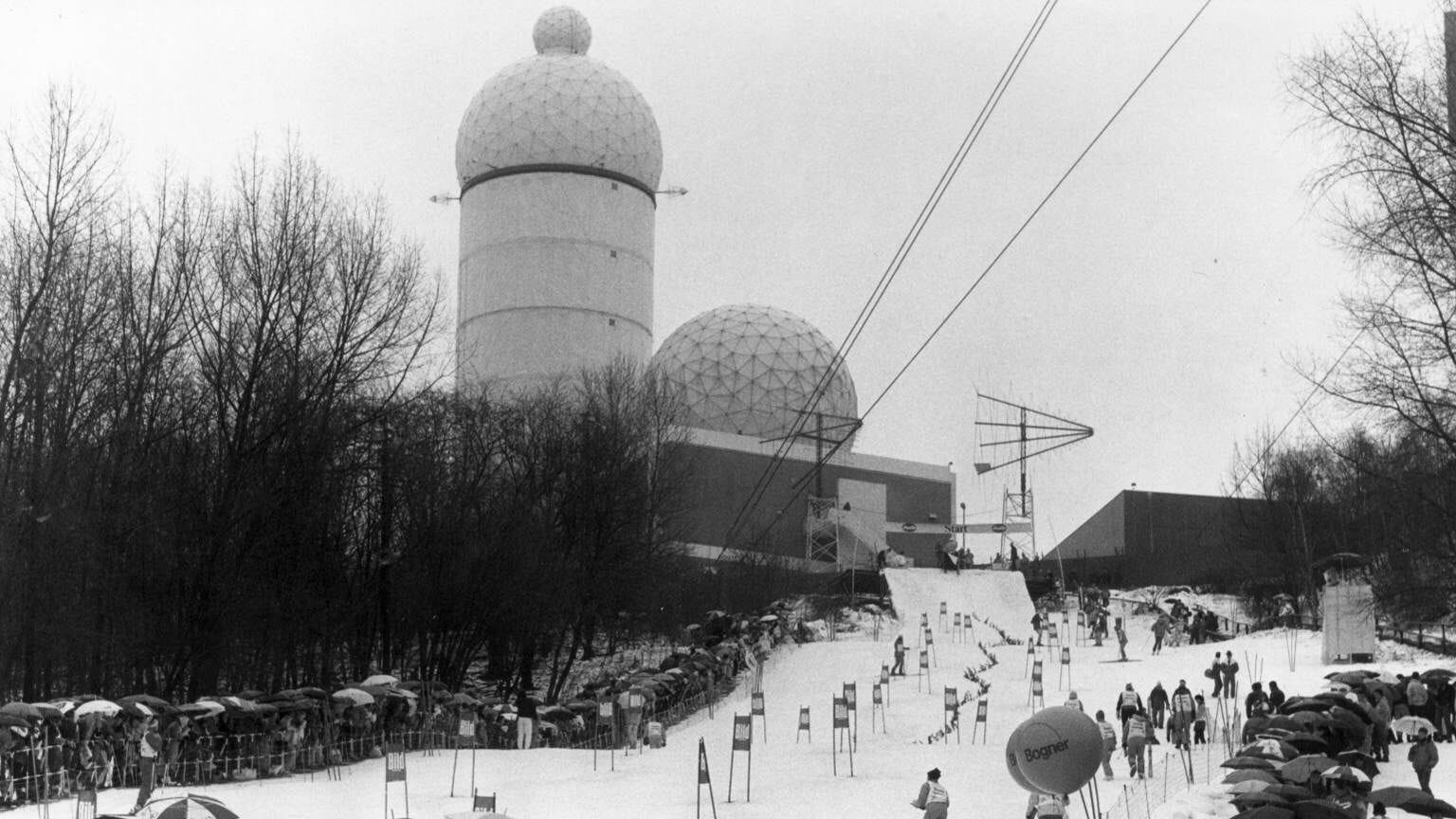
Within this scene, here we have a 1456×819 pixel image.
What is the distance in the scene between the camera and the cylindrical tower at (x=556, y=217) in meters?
75.7

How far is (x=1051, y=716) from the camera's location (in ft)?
58.0

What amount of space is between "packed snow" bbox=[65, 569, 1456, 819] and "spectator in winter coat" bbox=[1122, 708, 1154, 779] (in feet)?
0.89

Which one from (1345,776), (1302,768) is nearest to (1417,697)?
(1302,768)

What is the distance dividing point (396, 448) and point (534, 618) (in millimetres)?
6130

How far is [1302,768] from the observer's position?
1956 cm

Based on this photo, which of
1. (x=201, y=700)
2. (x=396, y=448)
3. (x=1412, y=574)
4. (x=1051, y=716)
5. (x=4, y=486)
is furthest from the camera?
(x=396, y=448)

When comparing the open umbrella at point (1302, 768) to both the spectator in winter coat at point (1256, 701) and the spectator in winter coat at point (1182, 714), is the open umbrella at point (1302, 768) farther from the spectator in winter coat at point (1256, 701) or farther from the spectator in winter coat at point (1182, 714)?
the spectator in winter coat at point (1256, 701)

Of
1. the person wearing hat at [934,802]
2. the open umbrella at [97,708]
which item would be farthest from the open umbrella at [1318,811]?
the open umbrella at [97,708]

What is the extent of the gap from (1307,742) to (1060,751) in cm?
741

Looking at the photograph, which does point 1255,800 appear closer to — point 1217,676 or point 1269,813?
point 1269,813

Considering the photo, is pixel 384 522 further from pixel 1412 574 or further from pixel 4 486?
pixel 1412 574

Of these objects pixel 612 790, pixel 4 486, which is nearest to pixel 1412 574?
pixel 612 790

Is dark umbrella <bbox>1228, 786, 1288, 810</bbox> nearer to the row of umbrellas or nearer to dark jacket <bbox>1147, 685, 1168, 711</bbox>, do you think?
the row of umbrellas

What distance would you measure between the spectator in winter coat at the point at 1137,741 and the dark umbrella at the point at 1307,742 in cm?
384
